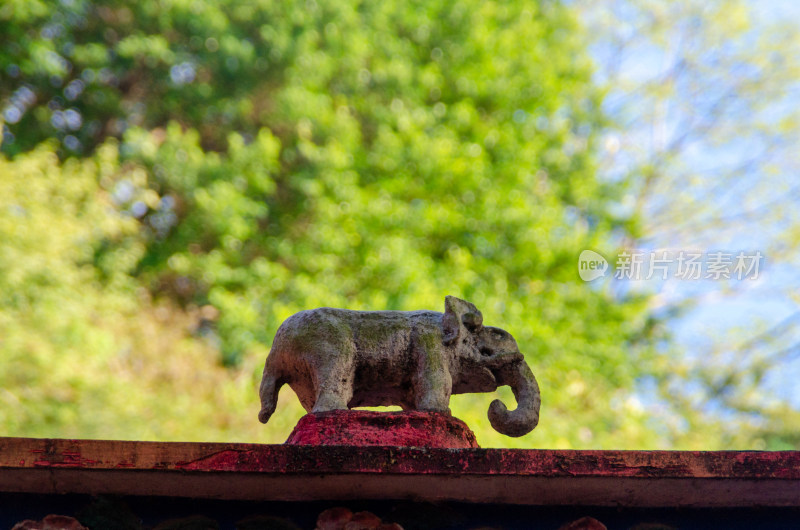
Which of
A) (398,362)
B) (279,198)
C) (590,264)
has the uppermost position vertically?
(279,198)

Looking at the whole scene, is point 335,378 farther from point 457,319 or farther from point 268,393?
point 457,319

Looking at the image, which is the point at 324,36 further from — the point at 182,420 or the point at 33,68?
the point at 182,420

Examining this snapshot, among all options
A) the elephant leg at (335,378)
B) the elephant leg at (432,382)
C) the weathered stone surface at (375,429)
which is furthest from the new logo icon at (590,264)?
the weathered stone surface at (375,429)

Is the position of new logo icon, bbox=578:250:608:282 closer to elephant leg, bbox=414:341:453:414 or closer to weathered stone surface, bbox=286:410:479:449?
elephant leg, bbox=414:341:453:414

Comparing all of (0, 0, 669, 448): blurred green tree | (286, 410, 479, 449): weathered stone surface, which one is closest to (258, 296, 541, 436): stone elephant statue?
(286, 410, 479, 449): weathered stone surface

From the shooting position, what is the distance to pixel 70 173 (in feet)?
37.5

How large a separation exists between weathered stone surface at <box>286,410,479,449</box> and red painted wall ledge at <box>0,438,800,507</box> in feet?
0.67

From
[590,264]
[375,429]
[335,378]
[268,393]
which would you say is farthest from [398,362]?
[590,264]

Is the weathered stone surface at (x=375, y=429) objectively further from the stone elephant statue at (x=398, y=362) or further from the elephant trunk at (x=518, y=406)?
the elephant trunk at (x=518, y=406)

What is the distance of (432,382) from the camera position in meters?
3.61

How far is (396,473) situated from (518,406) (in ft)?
2.91

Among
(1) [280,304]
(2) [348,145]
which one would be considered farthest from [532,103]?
(1) [280,304]

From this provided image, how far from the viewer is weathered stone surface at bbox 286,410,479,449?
329 centimetres

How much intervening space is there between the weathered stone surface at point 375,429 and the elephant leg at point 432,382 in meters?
0.10
